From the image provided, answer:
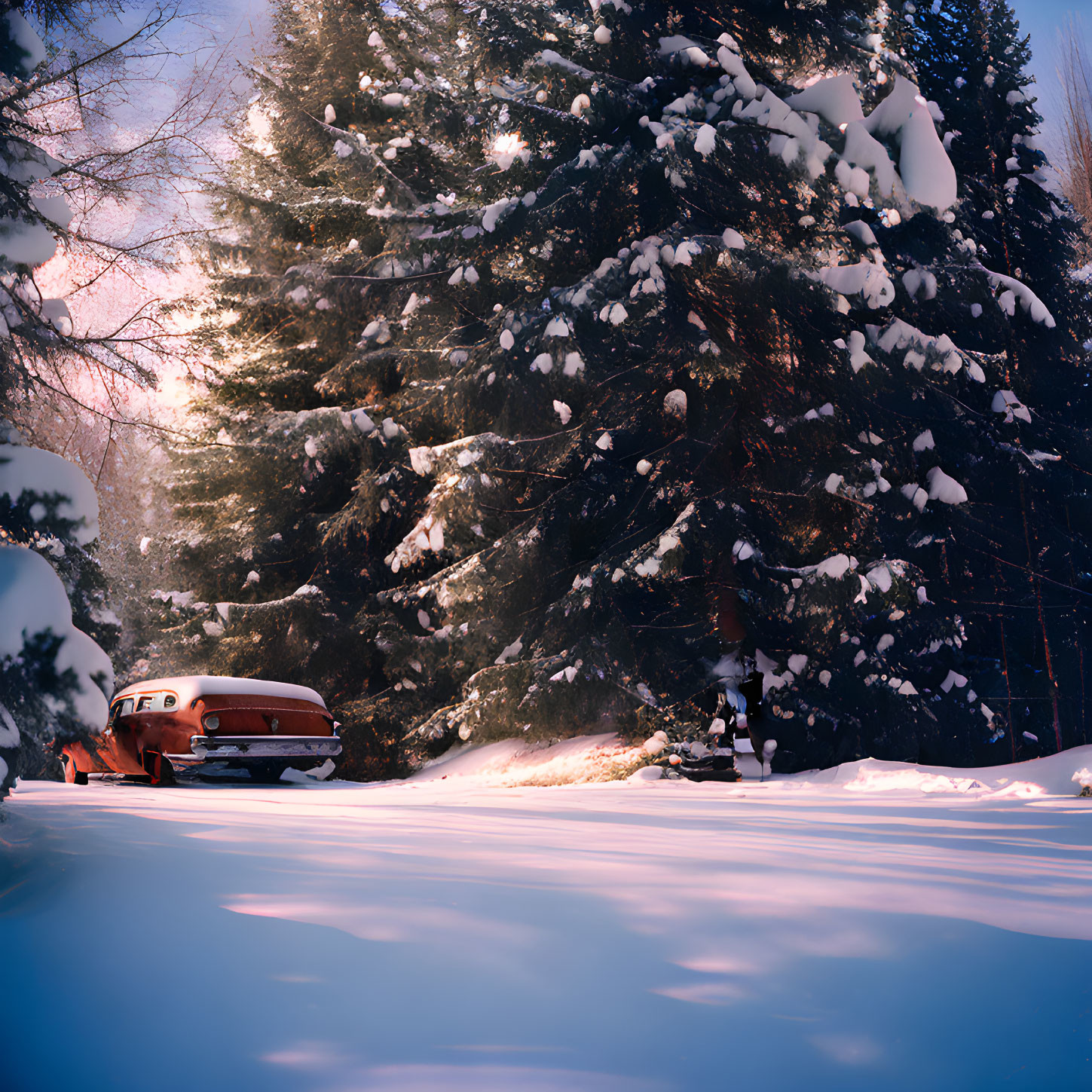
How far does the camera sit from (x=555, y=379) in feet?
37.3

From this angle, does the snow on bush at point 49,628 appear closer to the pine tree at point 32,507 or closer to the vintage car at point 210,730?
the pine tree at point 32,507

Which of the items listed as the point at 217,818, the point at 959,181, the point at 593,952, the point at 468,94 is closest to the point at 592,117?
the point at 468,94

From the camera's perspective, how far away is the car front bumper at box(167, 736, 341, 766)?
31.1ft

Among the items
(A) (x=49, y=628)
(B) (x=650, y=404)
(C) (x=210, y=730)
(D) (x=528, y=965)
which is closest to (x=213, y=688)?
(C) (x=210, y=730)

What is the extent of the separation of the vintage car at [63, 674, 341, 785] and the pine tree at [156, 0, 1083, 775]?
1797 mm

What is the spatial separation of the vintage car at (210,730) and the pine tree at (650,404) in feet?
5.90

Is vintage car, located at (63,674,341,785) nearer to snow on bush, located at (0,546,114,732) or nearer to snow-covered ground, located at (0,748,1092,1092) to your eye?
snow-covered ground, located at (0,748,1092,1092)

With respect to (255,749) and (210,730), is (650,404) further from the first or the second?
(210,730)

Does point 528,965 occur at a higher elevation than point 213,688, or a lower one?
lower

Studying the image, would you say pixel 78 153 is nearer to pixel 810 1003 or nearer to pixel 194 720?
pixel 194 720

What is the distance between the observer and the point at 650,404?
37.5 ft

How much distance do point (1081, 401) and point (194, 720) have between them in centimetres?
1368

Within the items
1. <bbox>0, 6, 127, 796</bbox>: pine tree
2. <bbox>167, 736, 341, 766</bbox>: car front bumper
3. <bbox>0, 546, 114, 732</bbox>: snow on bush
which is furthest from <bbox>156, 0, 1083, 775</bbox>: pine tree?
<bbox>0, 546, 114, 732</bbox>: snow on bush

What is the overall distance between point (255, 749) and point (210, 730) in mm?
575
